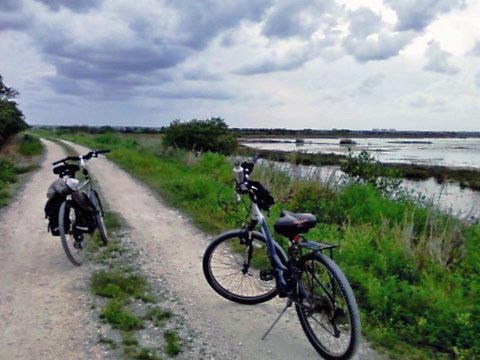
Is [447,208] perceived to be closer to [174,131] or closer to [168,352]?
[168,352]

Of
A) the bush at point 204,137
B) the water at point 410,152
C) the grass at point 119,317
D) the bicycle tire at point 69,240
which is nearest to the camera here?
the grass at point 119,317

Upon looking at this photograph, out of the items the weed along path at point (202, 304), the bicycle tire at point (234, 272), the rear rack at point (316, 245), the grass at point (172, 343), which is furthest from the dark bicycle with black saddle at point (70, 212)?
the rear rack at point (316, 245)

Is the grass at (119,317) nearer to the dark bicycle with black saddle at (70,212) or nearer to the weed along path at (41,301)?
the weed along path at (41,301)

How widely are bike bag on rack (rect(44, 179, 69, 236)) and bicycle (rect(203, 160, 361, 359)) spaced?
2.12 meters

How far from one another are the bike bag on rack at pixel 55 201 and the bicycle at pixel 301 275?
2117 mm

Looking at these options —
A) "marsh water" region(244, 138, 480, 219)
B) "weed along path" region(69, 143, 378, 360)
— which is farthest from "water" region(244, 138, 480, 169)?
"weed along path" region(69, 143, 378, 360)

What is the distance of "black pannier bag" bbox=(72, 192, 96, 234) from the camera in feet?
18.7

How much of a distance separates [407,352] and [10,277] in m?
4.47

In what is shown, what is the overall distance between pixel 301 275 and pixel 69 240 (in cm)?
345

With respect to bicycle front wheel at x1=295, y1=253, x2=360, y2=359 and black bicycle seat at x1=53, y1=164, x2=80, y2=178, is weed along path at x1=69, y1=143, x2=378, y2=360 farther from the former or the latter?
black bicycle seat at x1=53, y1=164, x2=80, y2=178

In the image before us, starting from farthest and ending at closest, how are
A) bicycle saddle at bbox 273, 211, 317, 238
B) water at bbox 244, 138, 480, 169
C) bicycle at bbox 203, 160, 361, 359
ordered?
water at bbox 244, 138, 480, 169, bicycle saddle at bbox 273, 211, 317, 238, bicycle at bbox 203, 160, 361, 359

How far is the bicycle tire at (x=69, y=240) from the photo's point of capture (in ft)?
18.1

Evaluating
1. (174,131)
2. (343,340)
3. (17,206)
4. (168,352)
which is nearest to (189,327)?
(168,352)

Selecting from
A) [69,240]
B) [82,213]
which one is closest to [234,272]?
[82,213]
